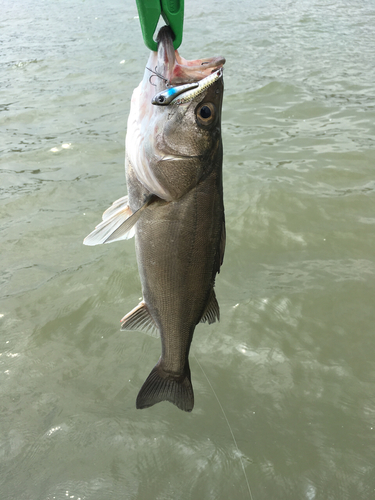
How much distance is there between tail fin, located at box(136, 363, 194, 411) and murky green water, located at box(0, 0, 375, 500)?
730 mm

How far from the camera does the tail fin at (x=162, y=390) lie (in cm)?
253

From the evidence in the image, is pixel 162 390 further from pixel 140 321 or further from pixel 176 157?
pixel 176 157

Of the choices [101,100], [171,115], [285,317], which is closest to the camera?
[171,115]

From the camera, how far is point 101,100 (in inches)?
342

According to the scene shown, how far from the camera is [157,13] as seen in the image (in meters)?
1.83

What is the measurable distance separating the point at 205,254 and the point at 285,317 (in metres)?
2.03

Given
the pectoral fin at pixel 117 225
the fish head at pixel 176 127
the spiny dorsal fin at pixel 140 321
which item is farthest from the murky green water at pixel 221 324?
the fish head at pixel 176 127

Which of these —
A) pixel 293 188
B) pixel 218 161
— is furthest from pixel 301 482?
pixel 293 188

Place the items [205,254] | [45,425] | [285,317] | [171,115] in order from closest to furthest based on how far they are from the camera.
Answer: [171,115] → [205,254] → [45,425] → [285,317]

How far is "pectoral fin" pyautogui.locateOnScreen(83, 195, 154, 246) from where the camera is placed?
2129mm

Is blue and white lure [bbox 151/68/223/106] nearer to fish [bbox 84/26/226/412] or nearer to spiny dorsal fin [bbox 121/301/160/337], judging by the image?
fish [bbox 84/26/226/412]

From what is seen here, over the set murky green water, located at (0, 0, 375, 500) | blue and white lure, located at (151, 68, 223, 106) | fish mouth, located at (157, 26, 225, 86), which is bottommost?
murky green water, located at (0, 0, 375, 500)

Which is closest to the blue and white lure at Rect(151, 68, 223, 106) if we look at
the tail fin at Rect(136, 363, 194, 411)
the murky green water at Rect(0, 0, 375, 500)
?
the tail fin at Rect(136, 363, 194, 411)

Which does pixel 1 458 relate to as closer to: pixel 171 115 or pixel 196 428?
pixel 196 428
